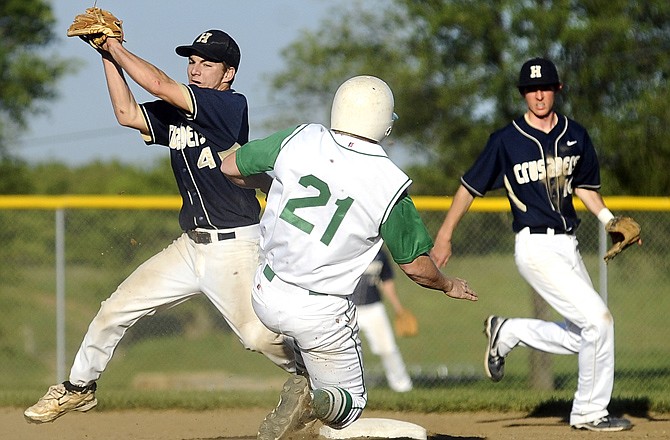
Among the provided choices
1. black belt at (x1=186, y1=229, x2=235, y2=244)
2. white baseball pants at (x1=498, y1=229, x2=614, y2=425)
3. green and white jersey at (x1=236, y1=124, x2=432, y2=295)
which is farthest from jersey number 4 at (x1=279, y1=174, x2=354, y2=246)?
white baseball pants at (x1=498, y1=229, x2=614, y2=425)

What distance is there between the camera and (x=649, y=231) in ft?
37.2

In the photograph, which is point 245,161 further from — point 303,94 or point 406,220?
point 303,94

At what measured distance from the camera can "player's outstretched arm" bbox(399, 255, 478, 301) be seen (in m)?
4.87

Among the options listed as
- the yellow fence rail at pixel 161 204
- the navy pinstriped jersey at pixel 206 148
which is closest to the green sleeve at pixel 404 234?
the navy pinstriped jersey at pixel 206 148

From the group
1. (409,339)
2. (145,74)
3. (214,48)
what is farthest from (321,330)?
(409,339)

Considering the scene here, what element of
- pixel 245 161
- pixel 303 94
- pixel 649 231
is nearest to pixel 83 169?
pixel 303 94

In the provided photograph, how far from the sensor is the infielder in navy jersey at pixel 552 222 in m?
6.90

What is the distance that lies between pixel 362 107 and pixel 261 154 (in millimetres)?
504

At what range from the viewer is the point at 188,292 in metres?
6.03

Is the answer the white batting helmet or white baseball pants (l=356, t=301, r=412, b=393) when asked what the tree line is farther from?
the white batting helmet

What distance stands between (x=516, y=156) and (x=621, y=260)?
5.66 m

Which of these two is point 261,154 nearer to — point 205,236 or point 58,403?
point 205,236

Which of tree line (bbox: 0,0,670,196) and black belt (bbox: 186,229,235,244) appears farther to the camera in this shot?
tree line (bbox: 0,0,670,196)

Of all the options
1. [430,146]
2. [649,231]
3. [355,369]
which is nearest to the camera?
[355,369]
